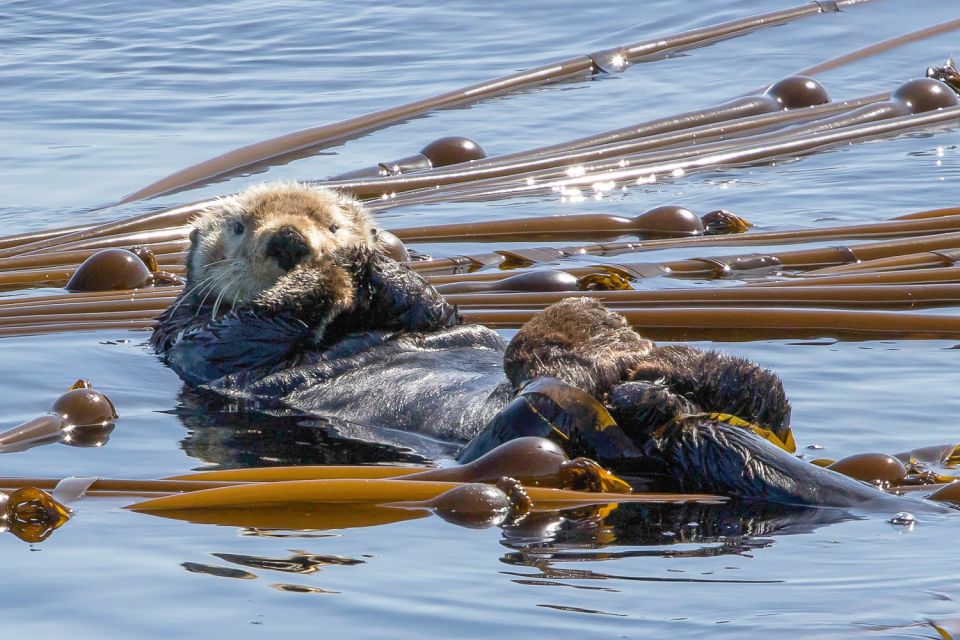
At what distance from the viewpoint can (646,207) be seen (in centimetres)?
764

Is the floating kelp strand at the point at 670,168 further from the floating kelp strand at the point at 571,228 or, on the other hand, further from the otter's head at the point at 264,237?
the otter's head at the point at 264,237

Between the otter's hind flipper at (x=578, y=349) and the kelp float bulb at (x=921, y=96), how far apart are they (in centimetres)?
547

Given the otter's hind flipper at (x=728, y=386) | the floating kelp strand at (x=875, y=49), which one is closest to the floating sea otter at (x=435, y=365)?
the otter's hind flipper at (x=728, y=386)

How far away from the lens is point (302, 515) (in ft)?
10.8

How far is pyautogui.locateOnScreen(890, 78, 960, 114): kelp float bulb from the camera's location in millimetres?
8922

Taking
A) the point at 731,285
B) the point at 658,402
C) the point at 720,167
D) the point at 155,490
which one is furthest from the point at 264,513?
the point at 720,167

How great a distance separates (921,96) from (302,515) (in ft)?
21.9

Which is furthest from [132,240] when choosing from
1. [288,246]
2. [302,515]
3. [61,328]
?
[302,515]

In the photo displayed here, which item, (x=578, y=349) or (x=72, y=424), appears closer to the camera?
(x=578, y=349)

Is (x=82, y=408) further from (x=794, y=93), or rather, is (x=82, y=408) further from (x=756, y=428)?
(x=794, y=93)

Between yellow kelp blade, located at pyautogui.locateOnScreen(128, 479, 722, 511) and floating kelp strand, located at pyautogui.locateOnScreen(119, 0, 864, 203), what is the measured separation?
190 inches

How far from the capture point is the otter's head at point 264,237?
4992 millimetres

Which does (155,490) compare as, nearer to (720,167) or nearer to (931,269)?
(931,269)

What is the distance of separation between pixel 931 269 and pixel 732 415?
88.8 inches
